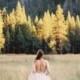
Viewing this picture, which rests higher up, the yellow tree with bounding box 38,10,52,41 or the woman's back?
the yellow tree with bounding box 38,10,52,41

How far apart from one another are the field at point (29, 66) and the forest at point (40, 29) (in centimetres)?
5

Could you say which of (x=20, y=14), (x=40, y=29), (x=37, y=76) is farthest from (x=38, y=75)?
(x=20, y=14)

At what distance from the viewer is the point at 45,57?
9.70ft

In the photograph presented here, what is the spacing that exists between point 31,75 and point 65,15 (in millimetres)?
514

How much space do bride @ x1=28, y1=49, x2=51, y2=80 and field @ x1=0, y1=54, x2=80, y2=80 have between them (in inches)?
1.2

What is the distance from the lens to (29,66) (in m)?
2.94

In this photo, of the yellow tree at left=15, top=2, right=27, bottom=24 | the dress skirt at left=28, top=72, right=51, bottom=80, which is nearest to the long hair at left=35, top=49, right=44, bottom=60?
the dress skirt at left=28, top=72, right=51, bottom=80

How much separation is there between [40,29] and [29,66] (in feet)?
0.95

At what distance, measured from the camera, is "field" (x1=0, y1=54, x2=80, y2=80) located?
9.63ft

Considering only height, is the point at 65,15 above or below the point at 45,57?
above

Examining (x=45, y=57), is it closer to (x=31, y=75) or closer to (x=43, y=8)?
(x=31, y=75)

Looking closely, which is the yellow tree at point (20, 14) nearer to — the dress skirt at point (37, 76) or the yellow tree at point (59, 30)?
the yellow tree at point (59, 30)

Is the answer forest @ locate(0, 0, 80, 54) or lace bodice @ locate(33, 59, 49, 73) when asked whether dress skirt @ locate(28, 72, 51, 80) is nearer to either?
lace bodice @ locate(33, 59, 49, 73)

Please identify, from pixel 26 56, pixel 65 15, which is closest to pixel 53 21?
pixel 65 15
